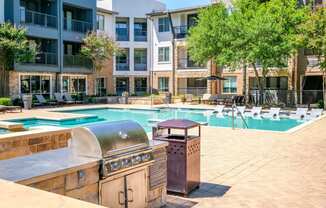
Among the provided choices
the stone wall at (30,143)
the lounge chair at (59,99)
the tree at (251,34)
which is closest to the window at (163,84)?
the tree at (251,34)

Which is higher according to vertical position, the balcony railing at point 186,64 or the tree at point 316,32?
the tree at point 316,32

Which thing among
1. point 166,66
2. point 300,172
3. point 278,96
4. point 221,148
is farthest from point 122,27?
point 300,172

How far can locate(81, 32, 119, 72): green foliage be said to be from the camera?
106 ft

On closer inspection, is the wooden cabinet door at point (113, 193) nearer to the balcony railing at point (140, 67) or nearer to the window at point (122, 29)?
the balcony railing at point (140, 67)

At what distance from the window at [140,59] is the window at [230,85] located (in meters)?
11.9

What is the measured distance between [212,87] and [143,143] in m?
31.7

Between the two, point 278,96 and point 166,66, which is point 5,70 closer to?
point 166,66

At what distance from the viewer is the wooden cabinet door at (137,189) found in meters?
4.81

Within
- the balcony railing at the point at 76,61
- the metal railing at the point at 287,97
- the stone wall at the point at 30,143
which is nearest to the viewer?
the stone wall at the point at 30,143

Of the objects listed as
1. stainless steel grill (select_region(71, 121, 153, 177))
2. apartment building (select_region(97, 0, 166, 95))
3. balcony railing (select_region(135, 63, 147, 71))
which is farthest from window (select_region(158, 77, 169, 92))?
stainless steel grill (select_region(71, 121, 153, 177))

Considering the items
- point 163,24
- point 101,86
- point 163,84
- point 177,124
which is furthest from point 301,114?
point 101,86

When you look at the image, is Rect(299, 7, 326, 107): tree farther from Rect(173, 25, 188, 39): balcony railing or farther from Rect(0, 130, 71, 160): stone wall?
Rect(0, 130, 71, 160): stone wall

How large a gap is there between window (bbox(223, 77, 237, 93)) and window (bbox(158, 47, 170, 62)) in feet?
24.6

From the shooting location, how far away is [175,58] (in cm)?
3962
